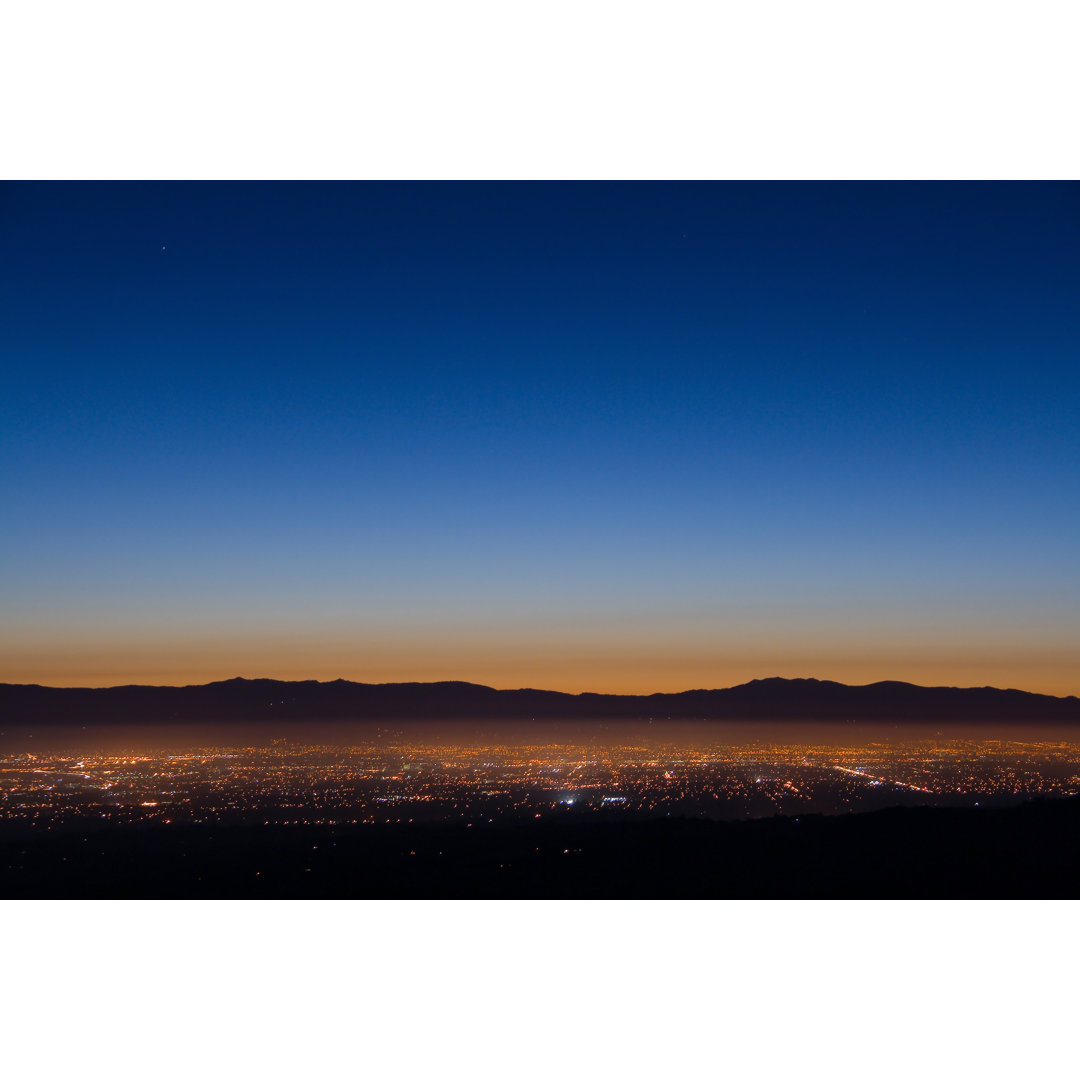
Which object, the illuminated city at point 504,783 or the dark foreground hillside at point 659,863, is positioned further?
the illuminated city at point 504,783

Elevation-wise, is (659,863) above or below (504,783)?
above

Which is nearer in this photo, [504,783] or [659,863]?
[659,863]

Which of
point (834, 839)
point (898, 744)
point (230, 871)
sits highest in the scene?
point (834, 839)

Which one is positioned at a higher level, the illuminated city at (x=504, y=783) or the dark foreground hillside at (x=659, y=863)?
the dark foreground hillside at (x=659, y=863)

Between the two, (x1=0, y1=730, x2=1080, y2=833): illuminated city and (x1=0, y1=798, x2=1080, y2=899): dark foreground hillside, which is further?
(x1=0, y1=730, x2=1080, y2=833): illuminated city

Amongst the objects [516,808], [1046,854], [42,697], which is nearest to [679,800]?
[516,808]

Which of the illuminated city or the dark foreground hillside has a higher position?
the dark foreground hillside

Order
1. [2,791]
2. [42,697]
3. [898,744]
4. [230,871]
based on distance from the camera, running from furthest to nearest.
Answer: [42,697], [898,744], [2,791], [230,871]
